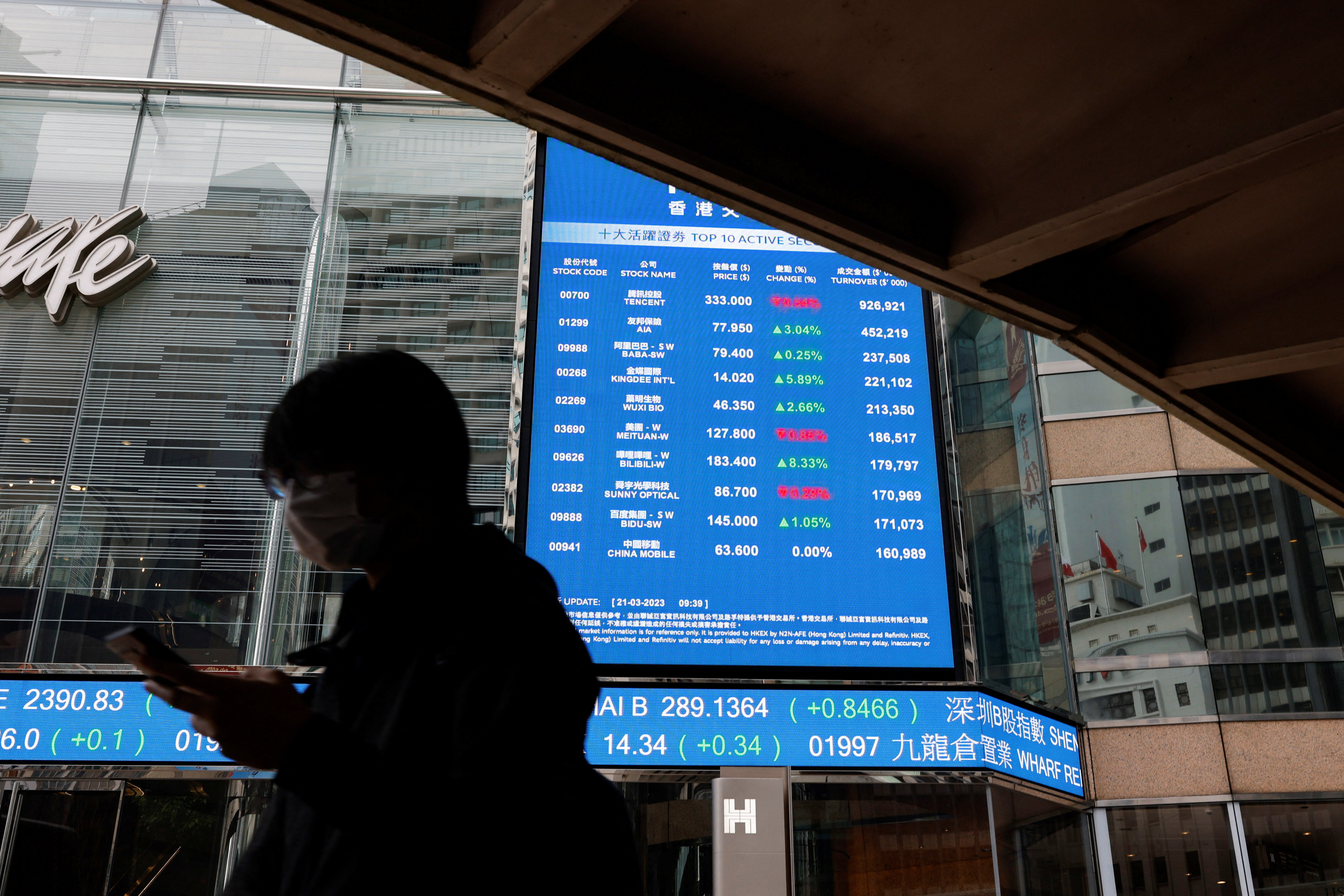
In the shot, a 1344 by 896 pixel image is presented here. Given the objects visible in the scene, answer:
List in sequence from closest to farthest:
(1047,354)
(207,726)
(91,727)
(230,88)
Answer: (207,726) < (91,727) < (230,88) < (1047,354)

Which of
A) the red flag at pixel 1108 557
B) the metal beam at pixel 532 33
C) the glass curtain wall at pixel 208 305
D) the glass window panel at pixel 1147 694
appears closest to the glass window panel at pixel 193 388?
the glass curtain wall at pixel 208 305

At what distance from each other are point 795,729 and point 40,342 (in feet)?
20.4

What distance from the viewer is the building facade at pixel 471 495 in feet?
22.2

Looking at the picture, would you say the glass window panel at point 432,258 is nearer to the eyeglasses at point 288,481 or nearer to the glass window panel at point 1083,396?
Answer: the glass window panel at point 1083,396

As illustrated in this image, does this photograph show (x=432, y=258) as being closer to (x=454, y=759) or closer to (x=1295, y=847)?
(x=454, y=759)

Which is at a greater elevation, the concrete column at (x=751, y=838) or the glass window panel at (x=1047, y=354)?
the glass window panel at (x=1047, y=354)

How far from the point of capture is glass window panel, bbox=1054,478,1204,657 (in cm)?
918

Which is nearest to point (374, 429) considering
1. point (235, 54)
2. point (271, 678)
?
point (271, 678)

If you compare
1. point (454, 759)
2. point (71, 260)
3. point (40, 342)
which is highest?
point (71, 260)

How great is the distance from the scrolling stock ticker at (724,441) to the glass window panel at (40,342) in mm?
3633

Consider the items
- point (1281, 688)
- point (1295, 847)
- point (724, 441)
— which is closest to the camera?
point (724, 441)

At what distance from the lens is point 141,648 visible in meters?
0.98

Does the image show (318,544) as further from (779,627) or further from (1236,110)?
(779,627)

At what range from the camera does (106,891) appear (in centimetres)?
636
